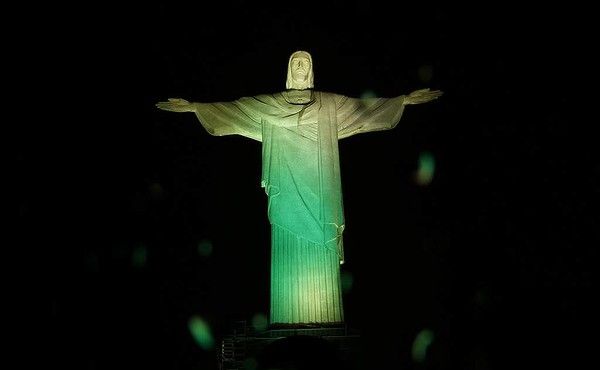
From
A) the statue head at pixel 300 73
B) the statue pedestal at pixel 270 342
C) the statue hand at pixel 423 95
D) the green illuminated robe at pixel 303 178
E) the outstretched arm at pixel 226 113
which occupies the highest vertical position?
the statue head at pixel 300 73

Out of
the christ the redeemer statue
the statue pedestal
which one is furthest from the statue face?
the statue pedestal

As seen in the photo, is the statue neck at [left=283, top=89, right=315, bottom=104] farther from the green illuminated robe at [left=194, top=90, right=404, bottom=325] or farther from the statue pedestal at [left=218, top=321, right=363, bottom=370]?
the statue pedestal at [left=218, top=321, right=363, bottom=370]

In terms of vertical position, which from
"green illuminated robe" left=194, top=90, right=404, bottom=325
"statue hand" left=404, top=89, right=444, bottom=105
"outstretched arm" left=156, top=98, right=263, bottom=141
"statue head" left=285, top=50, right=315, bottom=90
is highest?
"statue head" left=285, top=50, right=315, bottom=90

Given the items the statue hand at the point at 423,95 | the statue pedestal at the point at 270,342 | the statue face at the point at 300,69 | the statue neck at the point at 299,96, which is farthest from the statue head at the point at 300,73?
the statue pedestal at the point at 270,342

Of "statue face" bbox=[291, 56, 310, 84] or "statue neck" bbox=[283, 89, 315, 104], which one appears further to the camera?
"statue face" bbox=[291, 56, 310, 84]

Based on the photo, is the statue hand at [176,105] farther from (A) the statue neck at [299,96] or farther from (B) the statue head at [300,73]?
Result: (B) the statue head at [300,73]

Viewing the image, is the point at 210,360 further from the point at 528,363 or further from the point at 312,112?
the point at 528,363

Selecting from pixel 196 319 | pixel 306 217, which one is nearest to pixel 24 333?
pixel 196 319

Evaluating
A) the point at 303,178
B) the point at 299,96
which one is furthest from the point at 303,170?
the point at 299,96
